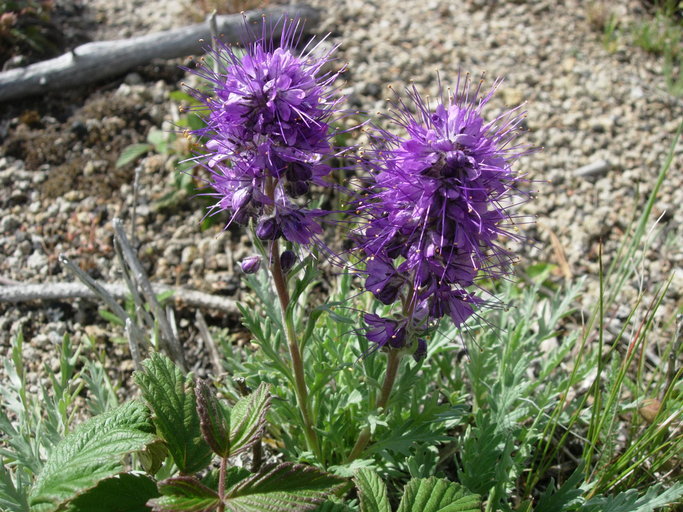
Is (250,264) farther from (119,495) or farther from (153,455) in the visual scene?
(119,495)

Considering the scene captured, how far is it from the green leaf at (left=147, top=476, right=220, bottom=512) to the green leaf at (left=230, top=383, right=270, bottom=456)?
173 mm

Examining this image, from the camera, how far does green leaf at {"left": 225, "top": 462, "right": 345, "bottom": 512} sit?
212cm

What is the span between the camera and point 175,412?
2.50 metres

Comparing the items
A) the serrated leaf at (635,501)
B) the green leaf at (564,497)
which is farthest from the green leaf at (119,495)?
the serrated leaf at (635,501)

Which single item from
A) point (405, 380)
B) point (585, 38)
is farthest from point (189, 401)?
point (585, 38)

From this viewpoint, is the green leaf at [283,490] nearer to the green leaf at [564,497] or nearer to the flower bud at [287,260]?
the flower bud at [287,260]

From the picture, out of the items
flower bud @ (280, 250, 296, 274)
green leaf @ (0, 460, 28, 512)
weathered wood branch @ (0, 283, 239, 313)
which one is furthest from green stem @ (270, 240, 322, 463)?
weathered wood branch @ (0, 283, 239, 313)

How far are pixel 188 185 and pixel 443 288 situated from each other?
110 inches

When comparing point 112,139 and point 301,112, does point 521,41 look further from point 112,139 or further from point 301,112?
point 301,112

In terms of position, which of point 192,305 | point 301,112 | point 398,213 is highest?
point 301,112

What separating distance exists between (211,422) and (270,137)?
1068 millimetres

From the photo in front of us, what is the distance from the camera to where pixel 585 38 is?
6230 millimetres

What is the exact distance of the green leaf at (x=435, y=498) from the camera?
234cm

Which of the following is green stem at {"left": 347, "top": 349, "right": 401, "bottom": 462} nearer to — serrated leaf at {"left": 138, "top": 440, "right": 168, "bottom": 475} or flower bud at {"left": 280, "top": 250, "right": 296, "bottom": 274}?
flower bud at {"left": 280, "top": 250, "right": 296, "bottom": 274}
